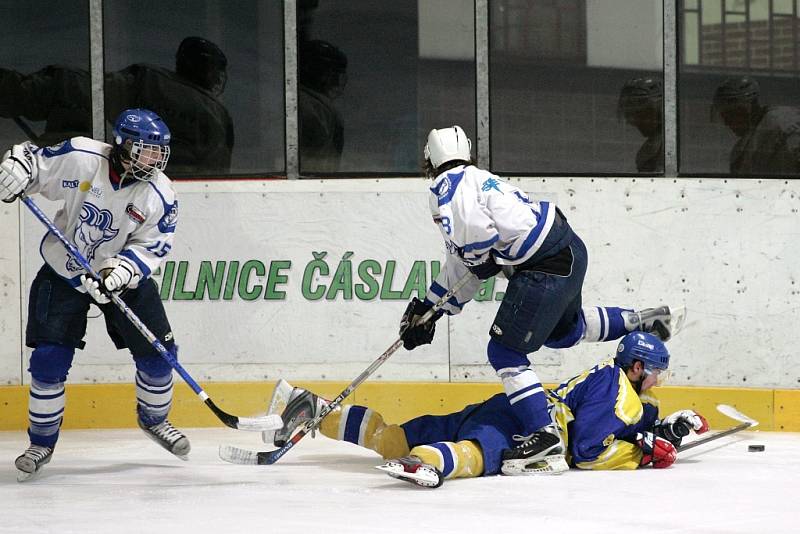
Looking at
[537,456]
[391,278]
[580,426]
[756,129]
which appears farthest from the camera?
[756,129]

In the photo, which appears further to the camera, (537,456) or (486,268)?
(486,268)

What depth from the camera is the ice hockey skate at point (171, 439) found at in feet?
13.2

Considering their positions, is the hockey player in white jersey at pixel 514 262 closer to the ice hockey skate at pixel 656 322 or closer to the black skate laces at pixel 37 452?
the ice hockey skate at pixel 656 322

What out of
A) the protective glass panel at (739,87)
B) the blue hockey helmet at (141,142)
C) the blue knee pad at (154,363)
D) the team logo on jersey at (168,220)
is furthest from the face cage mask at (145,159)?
the protective glass panel at (739,87)

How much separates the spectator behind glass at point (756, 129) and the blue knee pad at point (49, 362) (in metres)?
2.74

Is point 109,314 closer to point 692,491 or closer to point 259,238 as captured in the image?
point 259,238

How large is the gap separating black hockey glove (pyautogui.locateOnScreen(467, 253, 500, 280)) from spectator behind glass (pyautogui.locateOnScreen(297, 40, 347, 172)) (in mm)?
1375

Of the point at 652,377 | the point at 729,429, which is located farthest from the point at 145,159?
the point at 729,429

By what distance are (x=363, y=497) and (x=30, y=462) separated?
1.05m

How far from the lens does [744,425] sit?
173 inches

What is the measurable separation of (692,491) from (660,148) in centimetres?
199

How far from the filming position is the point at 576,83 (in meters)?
5.11

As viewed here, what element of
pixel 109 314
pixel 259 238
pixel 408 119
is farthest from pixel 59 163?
pixel 408 119

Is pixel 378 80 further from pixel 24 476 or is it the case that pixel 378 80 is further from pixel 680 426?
pixel 24 476
